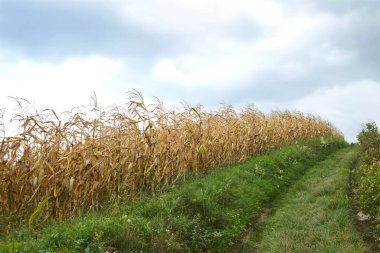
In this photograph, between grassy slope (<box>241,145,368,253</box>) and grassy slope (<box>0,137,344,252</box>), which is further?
grassy slope (<box>241,145,368,253</box>)

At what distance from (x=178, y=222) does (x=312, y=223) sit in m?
3.40

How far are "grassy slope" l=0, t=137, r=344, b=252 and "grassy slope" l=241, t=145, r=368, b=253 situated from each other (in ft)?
1.94

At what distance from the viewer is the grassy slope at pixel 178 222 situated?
667cm

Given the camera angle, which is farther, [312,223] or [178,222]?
[312,223]

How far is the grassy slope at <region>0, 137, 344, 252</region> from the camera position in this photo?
6668 millimetres

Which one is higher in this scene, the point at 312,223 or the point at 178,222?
the point at 178,222

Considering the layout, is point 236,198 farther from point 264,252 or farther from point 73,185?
point 73,185

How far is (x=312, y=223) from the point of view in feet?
31.7

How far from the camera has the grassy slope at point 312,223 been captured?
26.9ft

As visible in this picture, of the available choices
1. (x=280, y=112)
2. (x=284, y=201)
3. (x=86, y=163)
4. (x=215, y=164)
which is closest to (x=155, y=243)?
(x=86, y=163)

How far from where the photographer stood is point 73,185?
9.11 meters

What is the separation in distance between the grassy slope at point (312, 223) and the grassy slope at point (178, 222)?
590 millimetres

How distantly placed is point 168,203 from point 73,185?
2066mm

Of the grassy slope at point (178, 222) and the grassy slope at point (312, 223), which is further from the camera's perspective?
the grassy slope at point (312, 223)
